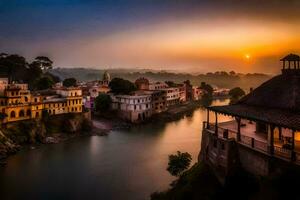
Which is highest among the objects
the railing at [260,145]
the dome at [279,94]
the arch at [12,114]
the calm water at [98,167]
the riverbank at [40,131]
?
the dome at [279,94]

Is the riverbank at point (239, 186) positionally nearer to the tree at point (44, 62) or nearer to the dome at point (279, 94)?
the dome at point (279, 94)

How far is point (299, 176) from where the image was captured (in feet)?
45.9

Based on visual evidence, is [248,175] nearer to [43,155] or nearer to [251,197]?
[251,197]

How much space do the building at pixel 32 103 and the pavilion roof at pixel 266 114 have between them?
3760cm

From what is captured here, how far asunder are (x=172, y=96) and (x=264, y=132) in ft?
214

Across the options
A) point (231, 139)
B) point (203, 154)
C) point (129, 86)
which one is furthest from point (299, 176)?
point (129, 86)

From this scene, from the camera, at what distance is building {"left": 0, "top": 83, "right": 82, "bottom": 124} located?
49.5 metres

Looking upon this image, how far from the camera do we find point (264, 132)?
19.4 m

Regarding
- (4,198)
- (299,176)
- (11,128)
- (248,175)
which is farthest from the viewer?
(11,128)

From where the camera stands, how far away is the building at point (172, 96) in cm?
8206

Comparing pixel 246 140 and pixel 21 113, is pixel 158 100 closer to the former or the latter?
pixel 21 113

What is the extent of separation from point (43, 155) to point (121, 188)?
53.1 ft

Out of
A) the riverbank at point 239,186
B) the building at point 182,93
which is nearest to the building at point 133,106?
the building at point 182,93

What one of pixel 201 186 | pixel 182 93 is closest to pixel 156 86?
pixel 182 93
